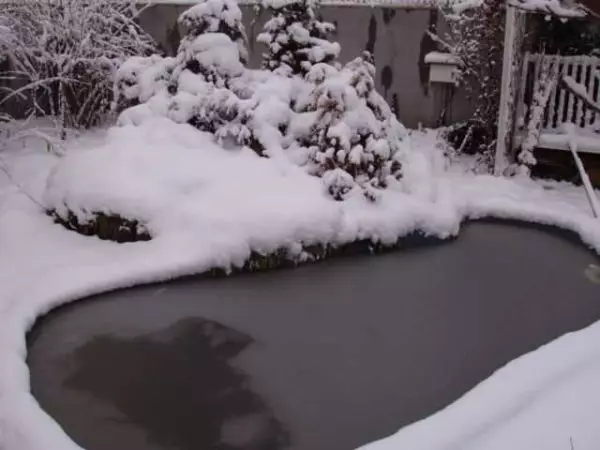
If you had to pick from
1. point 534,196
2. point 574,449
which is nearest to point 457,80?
point 534,196

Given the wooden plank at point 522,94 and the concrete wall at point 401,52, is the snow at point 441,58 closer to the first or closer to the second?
the concrete wall at point 401,52

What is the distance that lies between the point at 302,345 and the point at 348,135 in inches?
91.2

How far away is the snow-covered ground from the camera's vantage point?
318 centimetres

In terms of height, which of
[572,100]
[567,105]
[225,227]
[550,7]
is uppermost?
[550,7]

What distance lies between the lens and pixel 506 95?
23.3 feet

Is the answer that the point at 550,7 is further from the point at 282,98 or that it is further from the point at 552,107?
the point at 282,98

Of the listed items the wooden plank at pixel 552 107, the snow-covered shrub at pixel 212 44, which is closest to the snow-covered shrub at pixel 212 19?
the snow-covered shrub at pixel 212 44

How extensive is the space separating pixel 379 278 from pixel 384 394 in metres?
1.56

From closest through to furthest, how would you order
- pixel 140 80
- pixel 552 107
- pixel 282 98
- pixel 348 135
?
pixel 348 135 → pixel 282 98 → pixel 140 80 → pixel 552 107

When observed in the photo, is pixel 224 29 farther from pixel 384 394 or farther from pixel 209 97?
pixel 384 394

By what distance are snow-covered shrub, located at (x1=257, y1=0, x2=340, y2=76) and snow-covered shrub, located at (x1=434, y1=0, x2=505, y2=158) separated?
194 cm

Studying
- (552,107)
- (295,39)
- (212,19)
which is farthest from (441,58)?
(212,19)

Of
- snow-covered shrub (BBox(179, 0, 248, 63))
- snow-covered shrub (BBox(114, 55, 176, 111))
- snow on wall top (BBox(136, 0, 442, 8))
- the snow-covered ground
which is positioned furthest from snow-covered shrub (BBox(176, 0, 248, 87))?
snow on wall top (BBox(136, 0, 442, 8))

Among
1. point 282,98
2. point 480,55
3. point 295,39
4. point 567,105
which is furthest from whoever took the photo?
point 480,55
